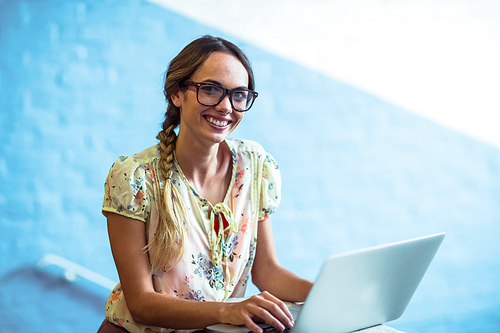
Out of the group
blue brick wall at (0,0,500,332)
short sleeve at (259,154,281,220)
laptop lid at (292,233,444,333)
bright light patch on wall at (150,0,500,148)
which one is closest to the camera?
laptop lid at (292,233,444,333)

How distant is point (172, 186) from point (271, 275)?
41cm

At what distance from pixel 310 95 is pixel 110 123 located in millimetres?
1155

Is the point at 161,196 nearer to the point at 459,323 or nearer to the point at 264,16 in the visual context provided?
the point at 264,16

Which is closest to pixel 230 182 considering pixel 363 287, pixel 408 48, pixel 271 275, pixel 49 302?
pixel 271 275

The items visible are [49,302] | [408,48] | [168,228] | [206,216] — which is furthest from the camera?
[408,48]

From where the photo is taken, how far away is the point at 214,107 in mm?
1153

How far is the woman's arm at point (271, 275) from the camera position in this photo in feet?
4.01

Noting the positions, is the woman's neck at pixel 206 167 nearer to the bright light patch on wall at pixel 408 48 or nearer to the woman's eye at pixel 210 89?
the woman's eye at pixel 210 89

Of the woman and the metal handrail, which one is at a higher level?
the woman

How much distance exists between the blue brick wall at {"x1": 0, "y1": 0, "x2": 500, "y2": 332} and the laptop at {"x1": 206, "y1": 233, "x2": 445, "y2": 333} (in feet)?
5.00

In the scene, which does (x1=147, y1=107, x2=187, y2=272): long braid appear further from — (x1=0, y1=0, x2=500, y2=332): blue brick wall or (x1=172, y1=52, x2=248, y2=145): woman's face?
(x1=0, y1=0, x2=500, y2=332): blue brick wall

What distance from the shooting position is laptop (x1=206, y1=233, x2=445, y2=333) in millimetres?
778

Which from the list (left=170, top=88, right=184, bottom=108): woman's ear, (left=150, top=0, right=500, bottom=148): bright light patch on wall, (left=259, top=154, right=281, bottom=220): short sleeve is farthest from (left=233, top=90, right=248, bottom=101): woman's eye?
(left=150, top=0, right=500, bottom=148): bright light patch on wall

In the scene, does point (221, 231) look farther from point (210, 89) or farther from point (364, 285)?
point (364, 285)
